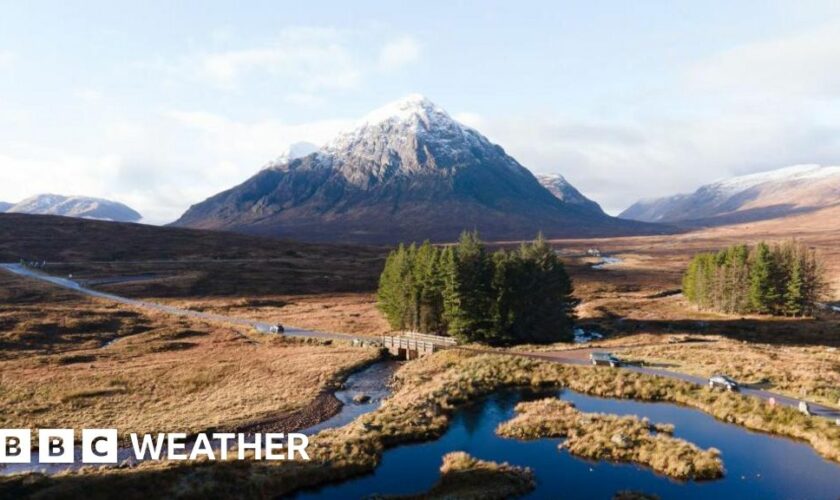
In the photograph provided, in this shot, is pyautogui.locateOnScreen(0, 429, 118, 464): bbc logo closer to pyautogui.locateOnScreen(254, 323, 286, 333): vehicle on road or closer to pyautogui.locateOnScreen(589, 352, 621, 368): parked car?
pyautogui.locateOnScreen(254, 323, 286, 333): vehicle on road

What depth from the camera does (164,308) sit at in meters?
99.4

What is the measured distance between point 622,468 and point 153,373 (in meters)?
46.3

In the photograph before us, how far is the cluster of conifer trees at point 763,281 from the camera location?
314ft

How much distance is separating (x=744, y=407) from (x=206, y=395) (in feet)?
149

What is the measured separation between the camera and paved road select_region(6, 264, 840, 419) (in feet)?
141

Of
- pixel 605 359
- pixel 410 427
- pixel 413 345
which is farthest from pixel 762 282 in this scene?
pixel 410 427

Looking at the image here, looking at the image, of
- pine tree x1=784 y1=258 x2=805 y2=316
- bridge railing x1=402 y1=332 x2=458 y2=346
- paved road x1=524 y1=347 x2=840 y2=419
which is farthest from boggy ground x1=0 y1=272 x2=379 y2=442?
pine tree x1=784 y1=258 x2=805 y2=316

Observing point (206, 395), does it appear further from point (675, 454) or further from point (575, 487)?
point (675, 454)

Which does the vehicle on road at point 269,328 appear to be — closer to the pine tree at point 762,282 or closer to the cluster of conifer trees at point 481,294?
the cluster of conifer trees at point 481,294

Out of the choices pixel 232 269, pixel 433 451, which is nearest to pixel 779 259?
pixel 433 451

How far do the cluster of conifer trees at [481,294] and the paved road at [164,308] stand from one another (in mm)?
11626

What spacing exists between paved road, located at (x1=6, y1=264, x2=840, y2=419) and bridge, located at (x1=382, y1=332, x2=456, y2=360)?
15.5 feet

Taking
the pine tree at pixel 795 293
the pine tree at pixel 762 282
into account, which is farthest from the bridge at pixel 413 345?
the pine tree at pixel 795 293

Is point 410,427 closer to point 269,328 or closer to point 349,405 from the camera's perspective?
point 349,405
